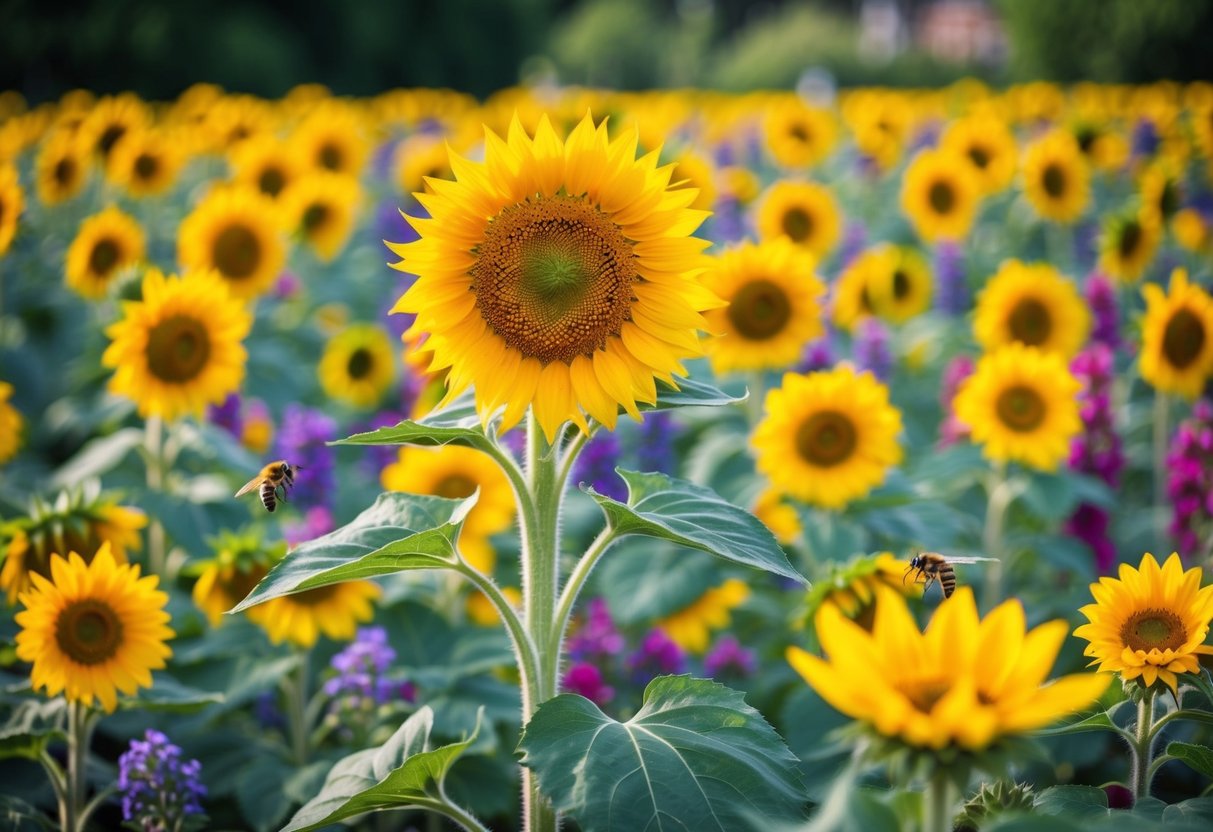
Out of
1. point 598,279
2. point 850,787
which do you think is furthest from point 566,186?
point 850,787

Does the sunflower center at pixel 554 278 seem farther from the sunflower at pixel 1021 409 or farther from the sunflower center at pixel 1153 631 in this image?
the sunflower at pixel 1021 409

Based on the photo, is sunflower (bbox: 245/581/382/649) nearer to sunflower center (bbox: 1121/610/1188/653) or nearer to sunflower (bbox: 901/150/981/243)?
sunflower center (bbox: 1121/610/1188/653)

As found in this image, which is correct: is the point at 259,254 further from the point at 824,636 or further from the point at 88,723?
the point at 824,636

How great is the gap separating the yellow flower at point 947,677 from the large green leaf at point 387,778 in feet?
2.44

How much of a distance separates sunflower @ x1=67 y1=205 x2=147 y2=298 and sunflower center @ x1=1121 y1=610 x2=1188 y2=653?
457 centimetres

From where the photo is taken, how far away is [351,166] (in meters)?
6.99

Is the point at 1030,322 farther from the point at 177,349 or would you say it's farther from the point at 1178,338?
the point at 177,349

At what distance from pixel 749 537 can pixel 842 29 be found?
35.3 m

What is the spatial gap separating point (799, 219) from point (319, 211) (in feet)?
8.52

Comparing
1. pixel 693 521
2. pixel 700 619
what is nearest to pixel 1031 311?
pixel 700 619

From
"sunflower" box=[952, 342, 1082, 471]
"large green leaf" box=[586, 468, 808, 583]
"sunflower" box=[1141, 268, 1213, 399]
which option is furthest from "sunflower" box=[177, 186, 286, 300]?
"sunflower" box=[1141, 268, 1213, 399]

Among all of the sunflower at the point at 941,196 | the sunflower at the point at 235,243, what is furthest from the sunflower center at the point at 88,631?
the sunflower at the point at 941,196

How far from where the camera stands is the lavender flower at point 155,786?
2.30 metres

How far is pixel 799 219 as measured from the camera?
5328mm
